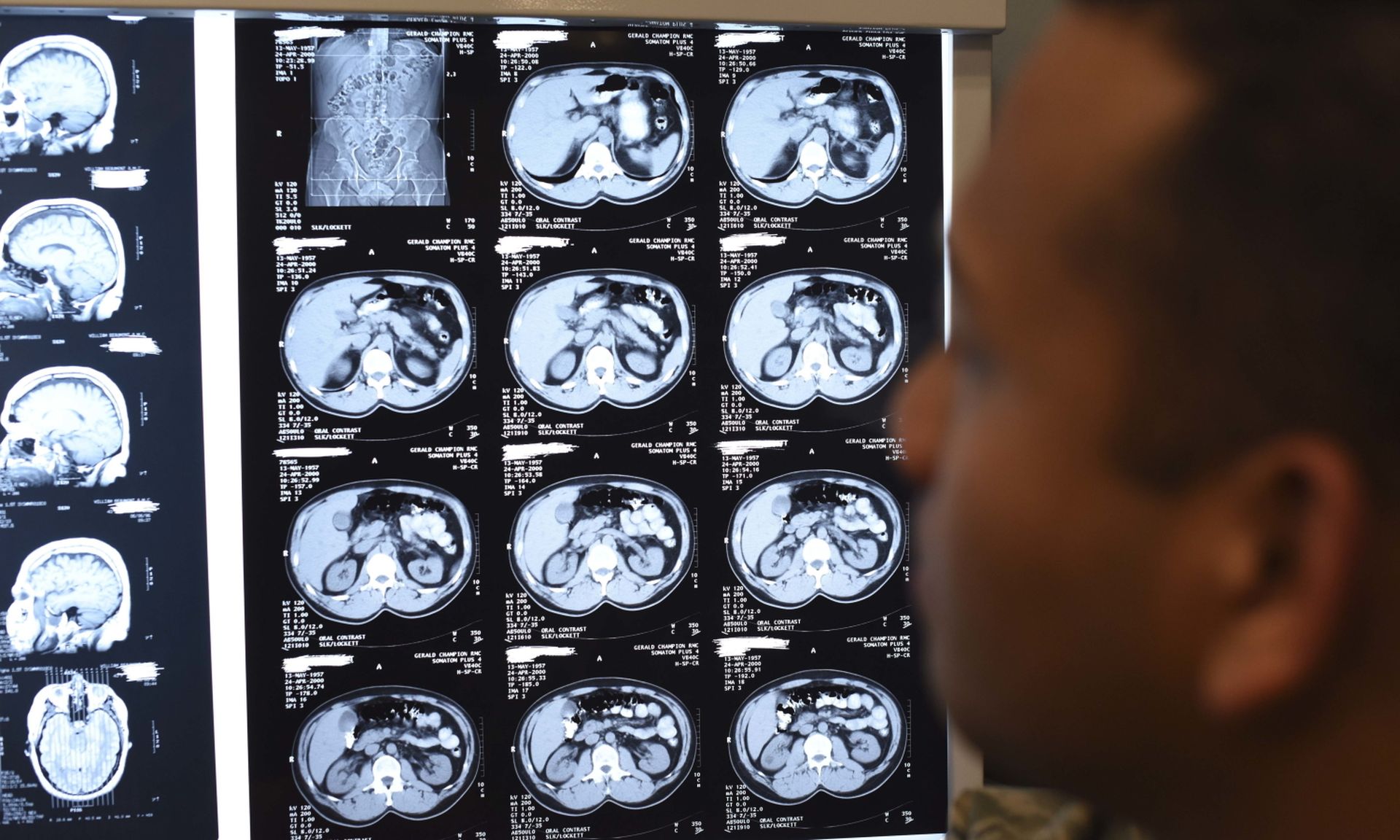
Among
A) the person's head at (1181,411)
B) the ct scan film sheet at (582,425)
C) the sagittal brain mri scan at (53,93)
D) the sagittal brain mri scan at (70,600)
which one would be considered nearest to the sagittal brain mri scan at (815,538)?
the ct scan film sheet at (582,425)

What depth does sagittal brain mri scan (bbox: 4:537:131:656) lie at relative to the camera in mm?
1219

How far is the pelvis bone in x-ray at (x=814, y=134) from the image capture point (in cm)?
131

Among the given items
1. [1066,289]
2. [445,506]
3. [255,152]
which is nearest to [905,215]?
[445,506]

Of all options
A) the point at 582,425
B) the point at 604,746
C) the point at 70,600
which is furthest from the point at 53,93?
the point at 604,746

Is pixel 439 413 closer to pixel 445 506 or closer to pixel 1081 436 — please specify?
pixel 445 506

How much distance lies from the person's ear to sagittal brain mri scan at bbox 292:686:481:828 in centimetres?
111

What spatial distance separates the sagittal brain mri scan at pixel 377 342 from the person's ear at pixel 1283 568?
108 centimetres

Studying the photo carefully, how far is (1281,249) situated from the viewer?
0.26m

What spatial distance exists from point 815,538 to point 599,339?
0.34 meters

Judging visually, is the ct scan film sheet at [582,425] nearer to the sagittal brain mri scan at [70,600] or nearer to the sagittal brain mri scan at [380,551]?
the sagittal brain mri scan at [380,551]

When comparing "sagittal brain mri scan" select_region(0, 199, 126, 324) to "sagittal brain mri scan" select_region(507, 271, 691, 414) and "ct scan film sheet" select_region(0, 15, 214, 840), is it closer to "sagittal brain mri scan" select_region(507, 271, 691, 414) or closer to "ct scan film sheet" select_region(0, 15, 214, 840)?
"ct scan film sheet" select_region(0, 15, 214, 840)

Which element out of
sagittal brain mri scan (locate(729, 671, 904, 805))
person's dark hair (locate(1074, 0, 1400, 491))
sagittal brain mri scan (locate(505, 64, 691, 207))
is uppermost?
sagittal brain mri scan (locate(505, 64, 691, 207))

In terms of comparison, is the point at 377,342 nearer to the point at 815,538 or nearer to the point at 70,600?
the point at 70,600

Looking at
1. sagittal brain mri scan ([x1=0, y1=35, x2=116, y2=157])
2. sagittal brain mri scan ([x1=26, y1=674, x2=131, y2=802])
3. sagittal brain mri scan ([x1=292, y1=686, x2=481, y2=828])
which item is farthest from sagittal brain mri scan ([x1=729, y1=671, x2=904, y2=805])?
sagittal brain mri scan ([x1=0, y1=35, x2=116, y2=157])
